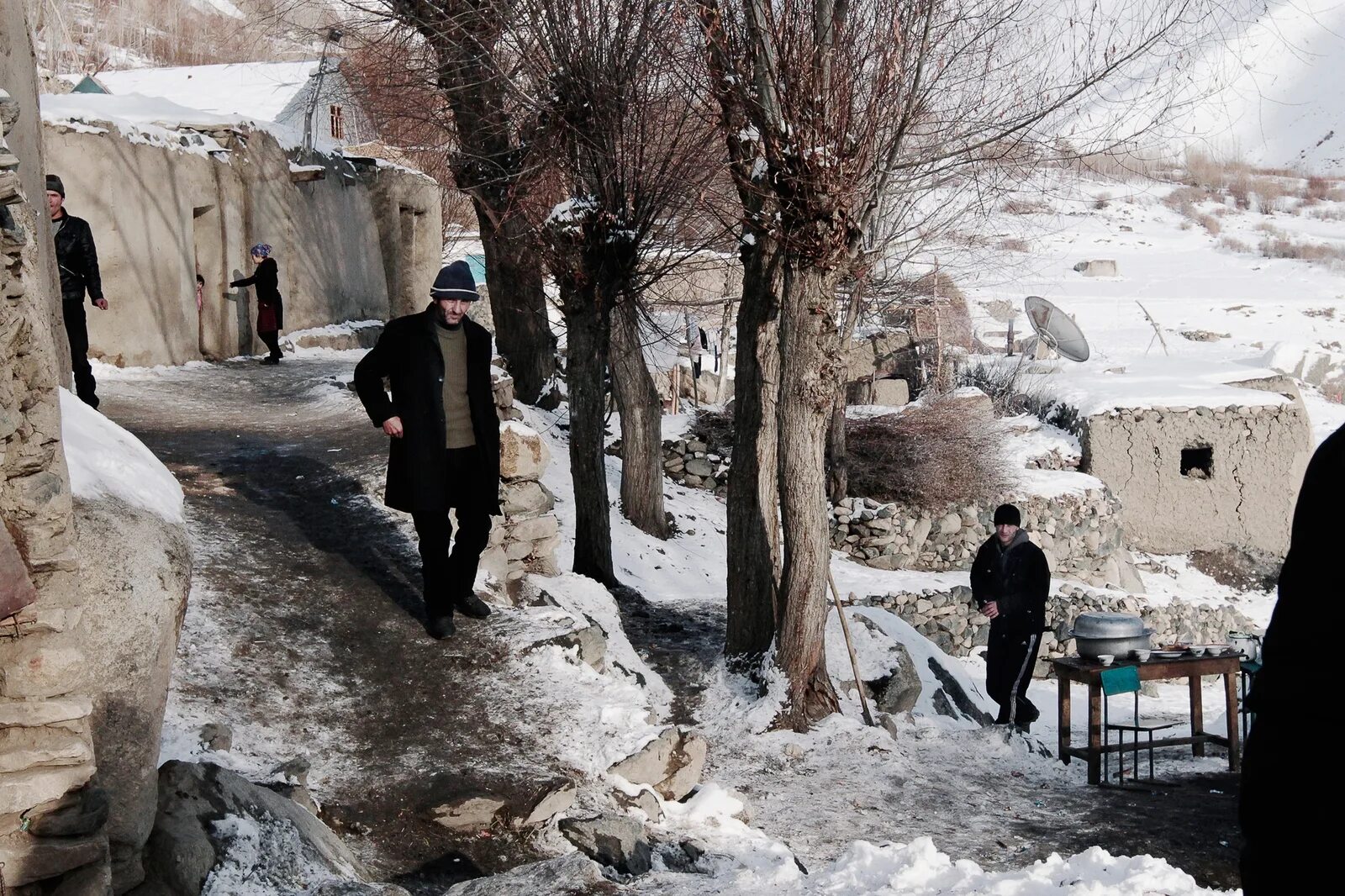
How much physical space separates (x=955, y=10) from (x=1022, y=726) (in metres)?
5.28

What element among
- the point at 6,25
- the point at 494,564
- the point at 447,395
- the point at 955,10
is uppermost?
the point at 955,10

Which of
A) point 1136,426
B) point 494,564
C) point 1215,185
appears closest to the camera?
point 494,564

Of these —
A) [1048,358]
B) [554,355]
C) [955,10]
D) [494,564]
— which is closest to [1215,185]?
[1048,358]

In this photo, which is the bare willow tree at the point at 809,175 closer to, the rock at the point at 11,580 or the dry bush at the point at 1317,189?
the rock at the point at 11,580

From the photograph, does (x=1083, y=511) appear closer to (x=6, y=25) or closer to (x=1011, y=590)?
(x=1011, y=590)

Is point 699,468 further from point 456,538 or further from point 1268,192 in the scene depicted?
point 1268,192

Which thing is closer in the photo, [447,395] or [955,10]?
[447,395]

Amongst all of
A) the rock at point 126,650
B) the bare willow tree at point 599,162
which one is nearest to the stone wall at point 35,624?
the rock at point 126,650

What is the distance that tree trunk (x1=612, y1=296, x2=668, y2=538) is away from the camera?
12773 millimetres

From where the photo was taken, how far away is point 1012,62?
10219 millimetres

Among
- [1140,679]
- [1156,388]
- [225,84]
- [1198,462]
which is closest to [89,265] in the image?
[1140,679]

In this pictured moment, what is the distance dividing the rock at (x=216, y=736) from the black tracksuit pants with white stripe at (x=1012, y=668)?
5.30 m

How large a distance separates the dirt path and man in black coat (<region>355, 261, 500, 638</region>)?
0.61 m

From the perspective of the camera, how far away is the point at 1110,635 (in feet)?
26.0
